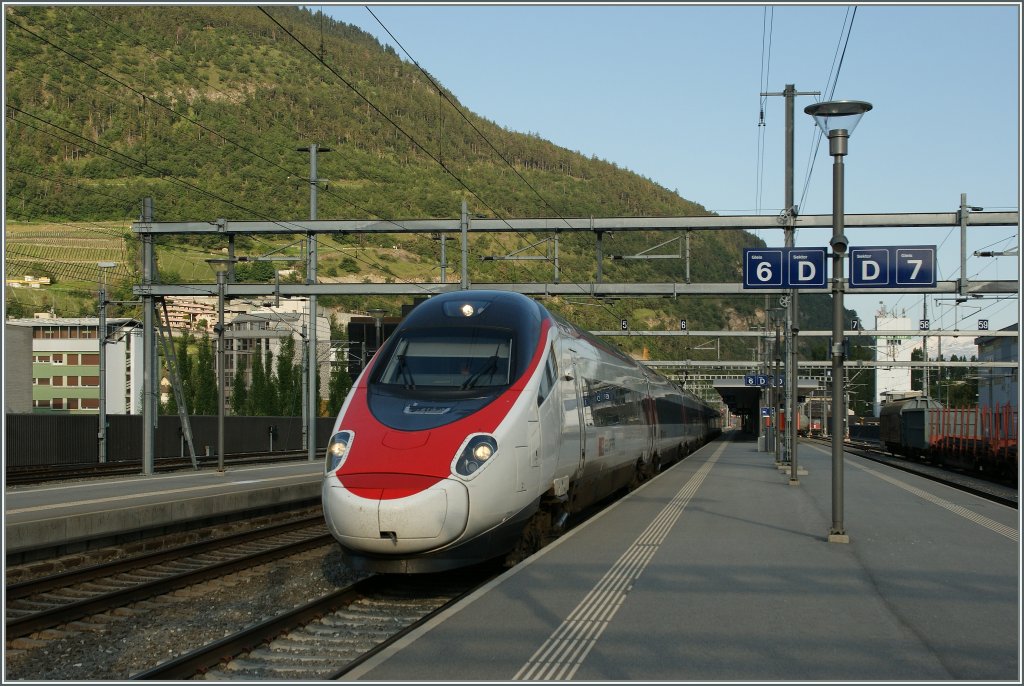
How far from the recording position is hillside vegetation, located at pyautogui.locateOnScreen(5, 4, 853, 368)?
7738 centimetres

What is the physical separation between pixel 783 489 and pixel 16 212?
9359cm

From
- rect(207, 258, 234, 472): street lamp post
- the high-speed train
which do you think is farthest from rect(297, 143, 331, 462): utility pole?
the high-speed train

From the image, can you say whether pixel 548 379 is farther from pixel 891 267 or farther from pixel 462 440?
pixel 891 267

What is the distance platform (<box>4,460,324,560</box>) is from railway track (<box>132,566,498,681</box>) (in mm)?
5122

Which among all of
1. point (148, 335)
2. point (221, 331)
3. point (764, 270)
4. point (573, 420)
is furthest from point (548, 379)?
point (148, 335)

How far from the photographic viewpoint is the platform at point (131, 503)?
1363 centimetres

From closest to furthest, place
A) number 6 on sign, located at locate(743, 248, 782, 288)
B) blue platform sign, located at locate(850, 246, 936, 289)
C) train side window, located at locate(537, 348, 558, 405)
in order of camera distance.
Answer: train side window, located at locate(537, 348, 558, 405) < blue platform sign, located at locate(850, 246, 936, 289) < number 6 on sign, located at locate(743, 248, 782, 288)

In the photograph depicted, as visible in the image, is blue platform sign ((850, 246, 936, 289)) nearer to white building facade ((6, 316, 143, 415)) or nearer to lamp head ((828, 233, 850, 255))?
lamp head ((828, 233, 850, 255))

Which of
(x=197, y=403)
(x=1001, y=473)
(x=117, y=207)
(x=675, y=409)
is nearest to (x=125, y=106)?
(x=117, y=207)

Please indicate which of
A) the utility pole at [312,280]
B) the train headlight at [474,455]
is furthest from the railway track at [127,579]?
the utility pole at [312,280]

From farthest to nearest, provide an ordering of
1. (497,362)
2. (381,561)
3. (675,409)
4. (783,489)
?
(675,409), (783,489), (497,362), (381,561)

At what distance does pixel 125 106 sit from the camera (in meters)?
118

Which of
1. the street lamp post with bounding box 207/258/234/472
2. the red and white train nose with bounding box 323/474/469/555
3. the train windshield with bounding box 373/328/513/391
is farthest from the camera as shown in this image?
the street lamp post with bounding box 207/258/234/472

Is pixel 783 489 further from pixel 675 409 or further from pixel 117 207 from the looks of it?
pixel 117 207
